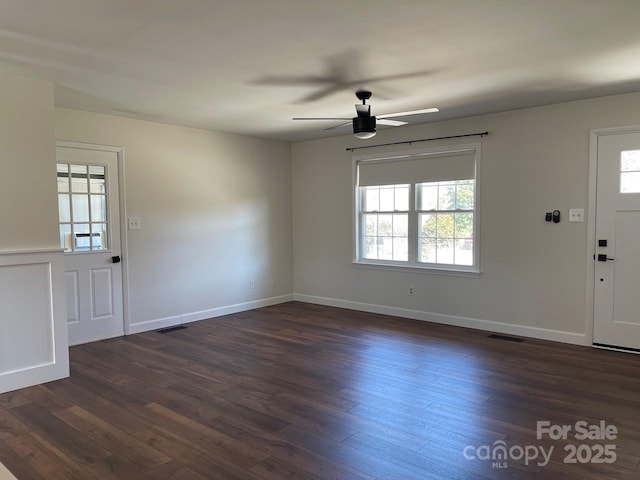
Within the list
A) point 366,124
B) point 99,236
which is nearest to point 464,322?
point 366,124

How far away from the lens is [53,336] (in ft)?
12.6

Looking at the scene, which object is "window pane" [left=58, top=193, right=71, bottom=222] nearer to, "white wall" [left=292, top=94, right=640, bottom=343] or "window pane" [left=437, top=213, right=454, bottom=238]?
"white wall" [left=292, top=94, right=640, bottom=343]

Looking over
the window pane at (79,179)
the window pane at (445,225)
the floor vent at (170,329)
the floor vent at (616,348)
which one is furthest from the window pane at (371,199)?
the window pane at (79,179)

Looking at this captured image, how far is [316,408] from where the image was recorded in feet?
10.6

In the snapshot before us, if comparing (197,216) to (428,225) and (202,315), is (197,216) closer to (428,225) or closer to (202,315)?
(202,315)

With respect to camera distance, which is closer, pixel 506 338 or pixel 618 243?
pixel 618 243

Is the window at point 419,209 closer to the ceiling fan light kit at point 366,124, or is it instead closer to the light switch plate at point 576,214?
the light switch plate at point 576,214

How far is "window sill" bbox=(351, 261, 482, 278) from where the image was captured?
5.47 metres

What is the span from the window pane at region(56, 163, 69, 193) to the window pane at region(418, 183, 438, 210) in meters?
4.21

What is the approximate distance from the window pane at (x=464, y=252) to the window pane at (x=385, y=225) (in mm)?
993

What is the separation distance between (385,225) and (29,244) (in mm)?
4246

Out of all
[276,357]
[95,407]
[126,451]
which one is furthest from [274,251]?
[126,451]

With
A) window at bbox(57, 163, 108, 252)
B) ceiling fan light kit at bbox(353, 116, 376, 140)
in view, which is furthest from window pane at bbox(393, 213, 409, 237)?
window at bbox(57, 163, 108, 252)

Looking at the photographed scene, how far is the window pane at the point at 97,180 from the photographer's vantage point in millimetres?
4996
